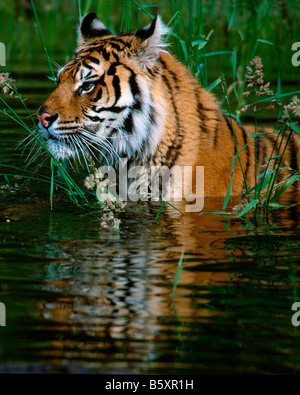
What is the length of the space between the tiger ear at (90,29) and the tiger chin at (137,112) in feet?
0.54

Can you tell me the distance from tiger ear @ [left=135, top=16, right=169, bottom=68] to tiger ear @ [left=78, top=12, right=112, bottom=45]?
503 mm

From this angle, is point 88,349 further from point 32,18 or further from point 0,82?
point 32,18

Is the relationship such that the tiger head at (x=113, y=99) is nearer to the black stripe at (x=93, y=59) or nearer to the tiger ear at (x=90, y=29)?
the black stripe at (x=93, y=59)

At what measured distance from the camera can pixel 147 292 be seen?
3.25m

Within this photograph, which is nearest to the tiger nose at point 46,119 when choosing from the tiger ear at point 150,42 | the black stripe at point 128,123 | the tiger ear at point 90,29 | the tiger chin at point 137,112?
the tiger chin at point 137,112

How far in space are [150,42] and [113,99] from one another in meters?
0.41

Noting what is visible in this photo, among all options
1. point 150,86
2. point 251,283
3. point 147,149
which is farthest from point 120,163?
point 251,283

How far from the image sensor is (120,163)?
496 centimetres

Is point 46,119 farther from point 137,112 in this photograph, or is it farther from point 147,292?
point 147,292

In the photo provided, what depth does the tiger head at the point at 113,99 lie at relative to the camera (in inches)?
186

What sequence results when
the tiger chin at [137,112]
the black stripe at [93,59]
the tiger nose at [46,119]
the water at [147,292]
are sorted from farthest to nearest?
the black stripe at [93,59], the tiger chin at [137,112], the tiger nose at [46,119], the water at [147,292]

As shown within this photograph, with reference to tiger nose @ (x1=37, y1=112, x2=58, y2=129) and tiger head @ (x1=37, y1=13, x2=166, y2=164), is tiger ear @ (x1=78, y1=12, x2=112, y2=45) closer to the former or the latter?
tiger head @ (x1=37, y1=13, x2=166, y2=164)

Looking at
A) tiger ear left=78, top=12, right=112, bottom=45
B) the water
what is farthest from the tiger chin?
the water

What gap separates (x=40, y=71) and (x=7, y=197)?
6048 millimetres
